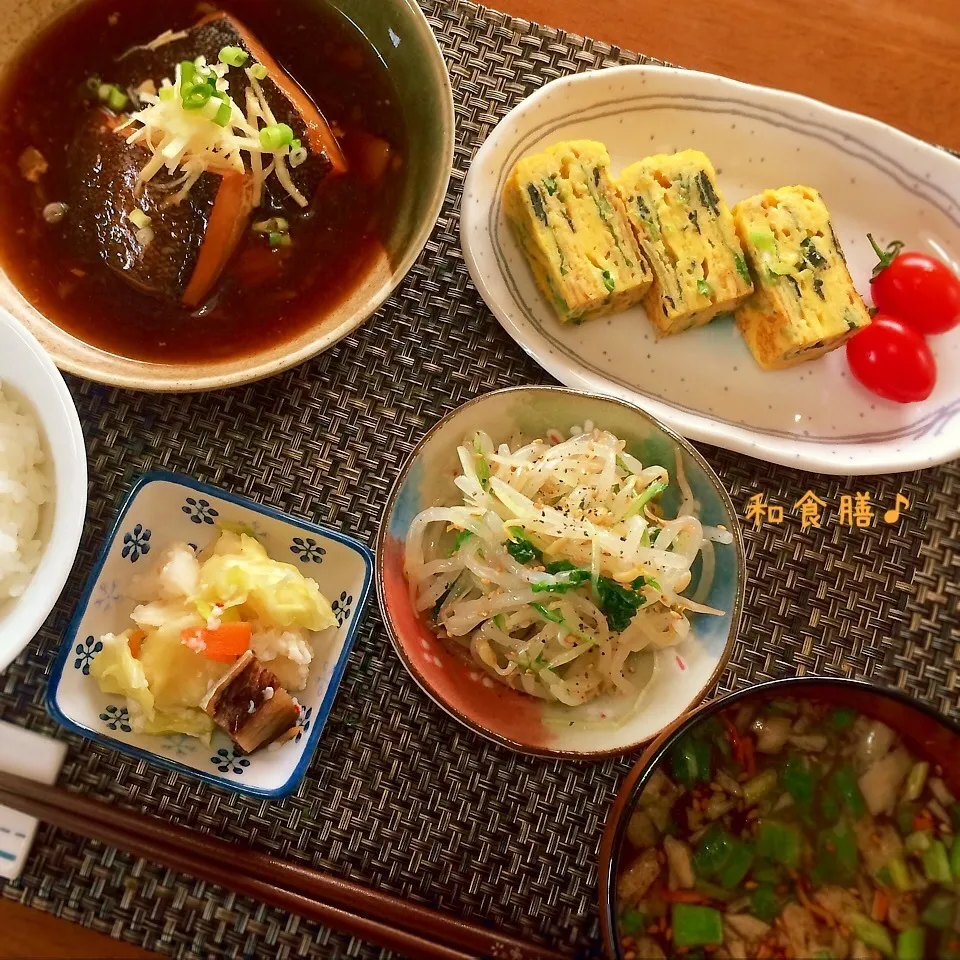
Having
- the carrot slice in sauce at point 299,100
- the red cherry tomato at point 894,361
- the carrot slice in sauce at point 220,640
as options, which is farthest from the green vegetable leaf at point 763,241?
the carrot slice in sauce at point 220,640

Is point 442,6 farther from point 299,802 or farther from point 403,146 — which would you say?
point 299,802

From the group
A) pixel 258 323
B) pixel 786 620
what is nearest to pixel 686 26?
pixel 258 323

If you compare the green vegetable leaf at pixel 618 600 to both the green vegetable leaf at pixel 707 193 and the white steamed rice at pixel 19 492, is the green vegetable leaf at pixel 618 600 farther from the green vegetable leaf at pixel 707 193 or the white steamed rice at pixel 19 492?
the white steamed rice at pixel 19 492

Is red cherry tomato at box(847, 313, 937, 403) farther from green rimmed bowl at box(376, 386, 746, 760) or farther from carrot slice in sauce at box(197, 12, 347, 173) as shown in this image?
carrot slice in sauce at box(197, 12, 347, 173)

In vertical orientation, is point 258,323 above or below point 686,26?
below

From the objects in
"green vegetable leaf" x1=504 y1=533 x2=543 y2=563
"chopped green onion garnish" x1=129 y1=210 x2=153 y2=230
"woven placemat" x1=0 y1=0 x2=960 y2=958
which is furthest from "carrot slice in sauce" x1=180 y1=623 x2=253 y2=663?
"chopped green onion garnish" x1=129 y1=210 x2=153 y2=230

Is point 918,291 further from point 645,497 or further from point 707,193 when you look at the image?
point 645,497

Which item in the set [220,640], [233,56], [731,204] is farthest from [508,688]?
[233,56]
